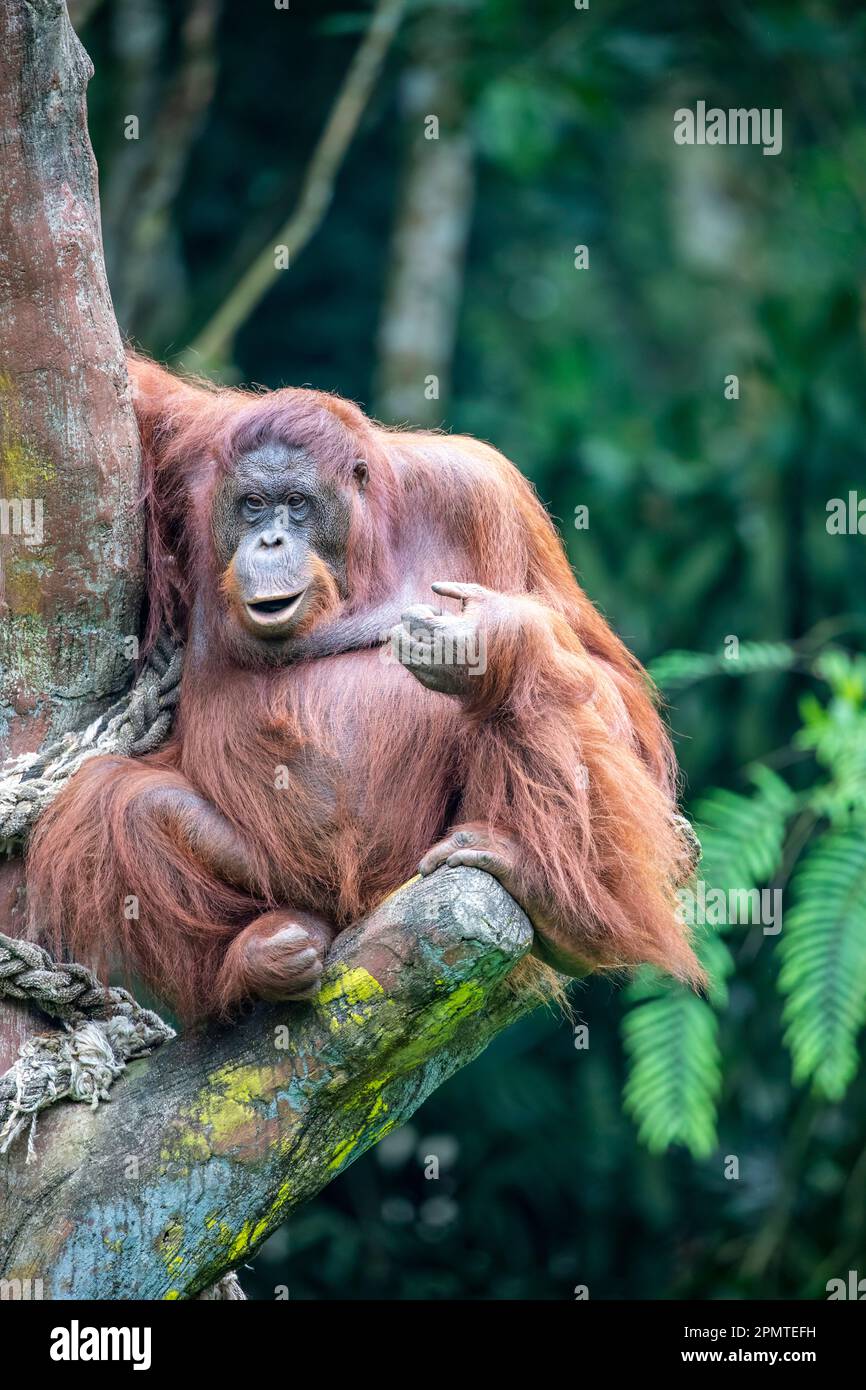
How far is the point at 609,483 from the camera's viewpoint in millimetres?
6043

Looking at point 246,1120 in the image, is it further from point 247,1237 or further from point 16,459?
point 16,459

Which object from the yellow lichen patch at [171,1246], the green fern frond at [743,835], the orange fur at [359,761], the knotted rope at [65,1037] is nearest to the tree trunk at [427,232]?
the green fern frond at [743,835]

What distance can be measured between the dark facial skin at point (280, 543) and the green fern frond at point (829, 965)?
207cm

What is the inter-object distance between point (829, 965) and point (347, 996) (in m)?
2.21

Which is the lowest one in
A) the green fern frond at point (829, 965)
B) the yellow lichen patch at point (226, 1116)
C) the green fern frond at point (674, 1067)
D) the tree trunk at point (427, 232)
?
the green fern frond at point (674, 1067)

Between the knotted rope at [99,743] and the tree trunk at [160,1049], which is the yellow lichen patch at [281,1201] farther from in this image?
the knotted rope at [99,743]

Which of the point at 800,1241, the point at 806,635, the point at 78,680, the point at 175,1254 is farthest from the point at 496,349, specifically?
the point at 175,1254

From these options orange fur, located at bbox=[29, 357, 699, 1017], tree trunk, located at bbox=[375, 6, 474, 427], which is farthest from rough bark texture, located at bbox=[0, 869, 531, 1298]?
tree trunk, located at bbox=[375, 6, 474, 427]

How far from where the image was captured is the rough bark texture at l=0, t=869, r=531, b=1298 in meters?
2.56

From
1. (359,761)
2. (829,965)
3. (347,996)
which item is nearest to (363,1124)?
(347,996)

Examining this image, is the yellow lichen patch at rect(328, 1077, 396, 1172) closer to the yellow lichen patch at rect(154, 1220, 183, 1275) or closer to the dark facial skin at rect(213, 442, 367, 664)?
the yellow lichen patch at rect(154, 1220, 183, 1275)

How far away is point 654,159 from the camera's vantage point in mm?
8891

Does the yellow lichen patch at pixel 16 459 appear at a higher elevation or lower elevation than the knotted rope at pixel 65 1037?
higher

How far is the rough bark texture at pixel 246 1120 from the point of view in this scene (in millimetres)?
2561
